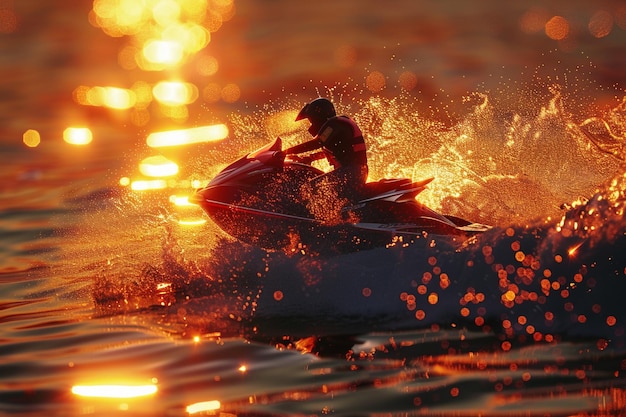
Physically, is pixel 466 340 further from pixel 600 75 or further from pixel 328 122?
pixel 600 75

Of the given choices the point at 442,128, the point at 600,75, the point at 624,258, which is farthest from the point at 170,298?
the point at 600,75

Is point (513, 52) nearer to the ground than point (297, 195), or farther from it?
farther from it

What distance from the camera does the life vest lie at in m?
11.4

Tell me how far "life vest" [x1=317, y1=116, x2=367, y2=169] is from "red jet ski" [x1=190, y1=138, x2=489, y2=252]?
28cm

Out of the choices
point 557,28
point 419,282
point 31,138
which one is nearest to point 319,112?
point 419,282

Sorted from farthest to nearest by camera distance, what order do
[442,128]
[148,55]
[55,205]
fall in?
[148,55] → [55,205] → [442,128]

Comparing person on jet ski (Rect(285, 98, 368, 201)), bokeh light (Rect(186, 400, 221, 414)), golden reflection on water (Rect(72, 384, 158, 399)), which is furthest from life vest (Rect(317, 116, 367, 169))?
bokeh light (Rect(186, 400, 221, 414))

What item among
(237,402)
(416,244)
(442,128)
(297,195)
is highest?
(442,128)

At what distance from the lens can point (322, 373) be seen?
866cm

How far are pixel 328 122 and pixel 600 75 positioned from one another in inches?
531

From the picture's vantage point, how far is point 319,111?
11.6 meters

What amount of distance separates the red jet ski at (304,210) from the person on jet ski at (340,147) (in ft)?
0.49

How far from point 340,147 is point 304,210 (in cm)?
76

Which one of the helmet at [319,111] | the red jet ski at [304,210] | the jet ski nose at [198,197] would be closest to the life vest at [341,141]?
the helmet at [319,111]
